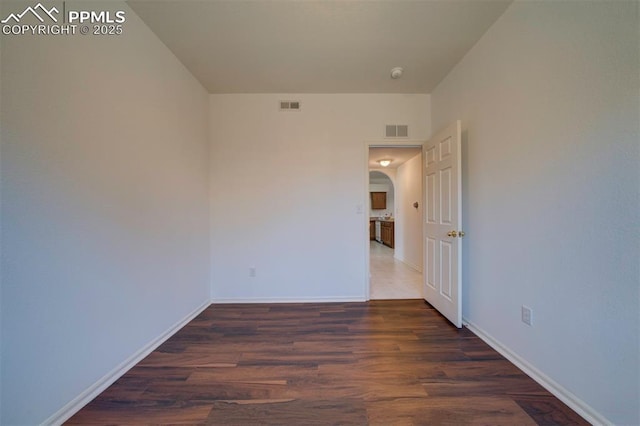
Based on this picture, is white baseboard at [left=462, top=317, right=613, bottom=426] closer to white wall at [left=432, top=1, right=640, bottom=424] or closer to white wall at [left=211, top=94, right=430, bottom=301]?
white wall at [left=432, top=1, right=640, bottom=424]

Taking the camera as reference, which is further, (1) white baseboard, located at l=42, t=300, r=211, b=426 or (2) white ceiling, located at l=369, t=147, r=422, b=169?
(2) white ceiling, located at l=369, t=147, r=422, b=169

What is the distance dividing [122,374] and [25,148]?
1.54 metres

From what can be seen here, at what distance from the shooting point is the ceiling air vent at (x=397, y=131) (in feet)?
9.99

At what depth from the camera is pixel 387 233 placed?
26.0ft

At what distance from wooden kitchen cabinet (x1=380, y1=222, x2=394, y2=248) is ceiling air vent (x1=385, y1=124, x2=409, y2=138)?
4.78m

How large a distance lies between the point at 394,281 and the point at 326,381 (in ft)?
8.31

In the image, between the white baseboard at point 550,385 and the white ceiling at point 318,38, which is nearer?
the white baseboard at point 550,385

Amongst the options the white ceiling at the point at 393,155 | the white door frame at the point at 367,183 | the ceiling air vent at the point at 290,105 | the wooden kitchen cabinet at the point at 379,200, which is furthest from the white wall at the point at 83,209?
the wooden kitchen cabinet at the point at 379,200

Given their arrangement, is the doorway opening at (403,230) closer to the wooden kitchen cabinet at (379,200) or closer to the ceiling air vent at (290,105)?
the ceiling air vent at (290,105)

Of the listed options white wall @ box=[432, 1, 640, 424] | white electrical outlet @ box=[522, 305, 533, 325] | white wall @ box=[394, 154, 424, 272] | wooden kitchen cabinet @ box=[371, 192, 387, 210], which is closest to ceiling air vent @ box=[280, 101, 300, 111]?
white wall @ box=[432, 1, 640, 424]

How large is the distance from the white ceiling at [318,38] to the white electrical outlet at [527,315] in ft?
7.29

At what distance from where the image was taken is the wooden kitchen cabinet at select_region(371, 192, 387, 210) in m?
9.93

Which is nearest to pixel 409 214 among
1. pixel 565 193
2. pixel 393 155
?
pixel 393 155

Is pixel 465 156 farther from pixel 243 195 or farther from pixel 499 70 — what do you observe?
pixel 243 195
